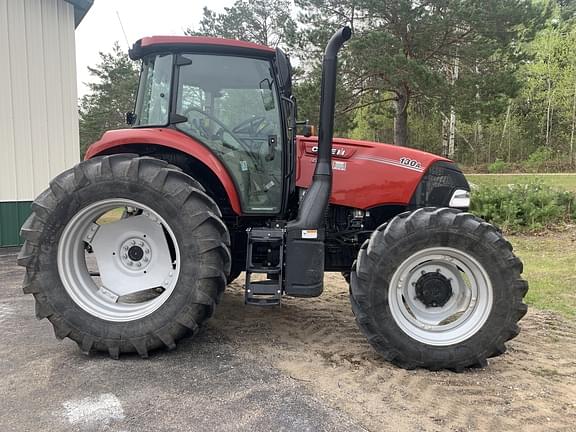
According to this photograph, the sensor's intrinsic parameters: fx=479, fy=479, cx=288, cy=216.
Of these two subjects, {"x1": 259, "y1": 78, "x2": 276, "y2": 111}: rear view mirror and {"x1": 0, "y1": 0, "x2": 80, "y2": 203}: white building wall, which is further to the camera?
{"x1": 0, "y1": 0, "x2": 80, "y2": 203}: white building wall

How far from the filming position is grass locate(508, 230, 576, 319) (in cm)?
498

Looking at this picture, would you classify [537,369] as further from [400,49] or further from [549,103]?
[549,103]

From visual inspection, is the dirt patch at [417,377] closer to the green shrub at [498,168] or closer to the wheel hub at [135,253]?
the wheel hub at [135,253]

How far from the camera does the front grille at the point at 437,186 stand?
3.92 meters

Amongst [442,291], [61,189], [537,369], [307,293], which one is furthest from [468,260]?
[61,189]

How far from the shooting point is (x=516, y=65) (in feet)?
45.9

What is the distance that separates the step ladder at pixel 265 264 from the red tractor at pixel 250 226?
1cm

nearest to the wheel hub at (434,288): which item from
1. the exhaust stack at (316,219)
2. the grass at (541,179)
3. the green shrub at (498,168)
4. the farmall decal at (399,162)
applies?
the exhaust stack at (316,219)

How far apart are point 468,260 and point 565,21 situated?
31.5 meters

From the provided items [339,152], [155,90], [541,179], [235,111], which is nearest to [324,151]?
[339,152]

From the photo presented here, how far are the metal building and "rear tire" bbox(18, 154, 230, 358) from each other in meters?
5.69

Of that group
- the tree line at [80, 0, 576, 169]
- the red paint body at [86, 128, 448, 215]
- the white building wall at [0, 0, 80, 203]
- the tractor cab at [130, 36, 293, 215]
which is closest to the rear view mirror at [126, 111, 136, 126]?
the tractor cab at [130, 36, 293, 215]

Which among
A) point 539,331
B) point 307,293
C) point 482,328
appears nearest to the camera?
point 482,328

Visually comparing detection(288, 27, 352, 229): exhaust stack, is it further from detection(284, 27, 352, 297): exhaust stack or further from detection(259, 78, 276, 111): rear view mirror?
detection(259, 78, 276, 111): rear view mirror
